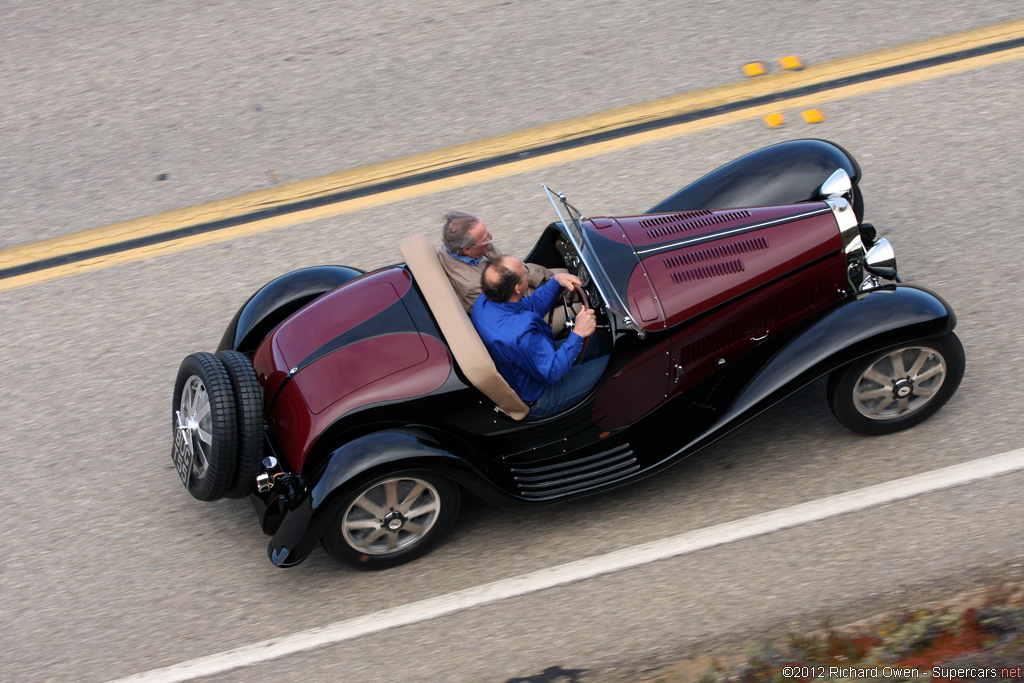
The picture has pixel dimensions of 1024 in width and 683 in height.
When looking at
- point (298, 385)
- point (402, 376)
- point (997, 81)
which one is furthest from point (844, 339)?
point (997, 81)

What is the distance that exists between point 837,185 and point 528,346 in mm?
2170

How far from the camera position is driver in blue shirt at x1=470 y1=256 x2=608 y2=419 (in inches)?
176

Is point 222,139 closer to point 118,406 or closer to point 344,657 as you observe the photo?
point 118,406

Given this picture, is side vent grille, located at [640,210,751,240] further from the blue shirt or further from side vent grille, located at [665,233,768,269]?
the blue shirt

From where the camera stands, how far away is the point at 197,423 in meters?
4.49

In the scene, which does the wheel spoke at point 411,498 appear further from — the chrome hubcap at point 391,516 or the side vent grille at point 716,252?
the side vent grille at point 716,252

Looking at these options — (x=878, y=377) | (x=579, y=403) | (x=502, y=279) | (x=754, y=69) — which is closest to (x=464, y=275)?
(x=502, y=279)

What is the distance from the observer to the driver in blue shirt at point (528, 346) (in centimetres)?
448

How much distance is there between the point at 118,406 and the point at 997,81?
248 inches

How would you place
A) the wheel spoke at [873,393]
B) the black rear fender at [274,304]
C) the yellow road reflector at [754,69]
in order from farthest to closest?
the yellow road reflector at [754,69] < the black rear fender at [274,304] < the wheel spoke at [873,393]

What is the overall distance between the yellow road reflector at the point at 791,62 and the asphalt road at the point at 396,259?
3.5 inches

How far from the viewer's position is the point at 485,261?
5020 mm

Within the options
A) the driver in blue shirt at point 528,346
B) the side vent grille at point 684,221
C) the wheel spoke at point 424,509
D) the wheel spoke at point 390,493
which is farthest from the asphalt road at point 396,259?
the side vent grille at point 684,221

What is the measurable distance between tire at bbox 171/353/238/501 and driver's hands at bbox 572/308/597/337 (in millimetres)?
1613
